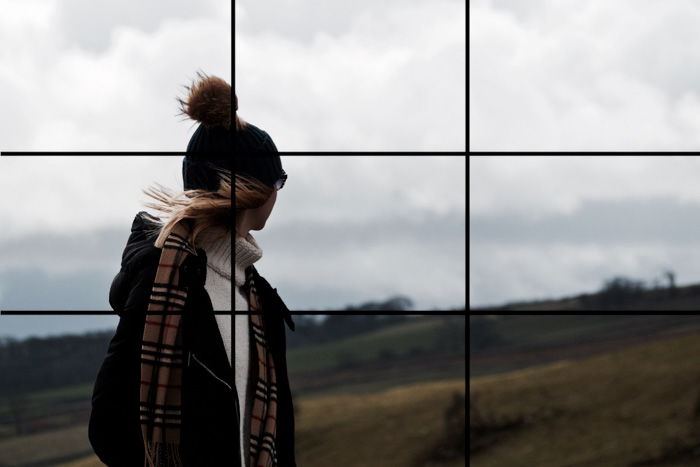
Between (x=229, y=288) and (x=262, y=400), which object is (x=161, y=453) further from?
(x=229, y=288)

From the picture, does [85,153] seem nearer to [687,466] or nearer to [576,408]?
[687,466]

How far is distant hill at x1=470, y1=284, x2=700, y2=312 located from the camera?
45938 millimetres

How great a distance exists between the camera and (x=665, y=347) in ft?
122

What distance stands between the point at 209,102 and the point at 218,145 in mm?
100

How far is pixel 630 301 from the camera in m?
49.8

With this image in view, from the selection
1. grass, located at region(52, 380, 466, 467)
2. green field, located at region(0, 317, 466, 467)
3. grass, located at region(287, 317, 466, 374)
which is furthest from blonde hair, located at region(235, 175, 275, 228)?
grass, located at region(287, 317, 466, 374)

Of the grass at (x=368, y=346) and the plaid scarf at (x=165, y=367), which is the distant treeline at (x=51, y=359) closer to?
the grass at (x=368, y=346)

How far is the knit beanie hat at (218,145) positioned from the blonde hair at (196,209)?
0.10ft

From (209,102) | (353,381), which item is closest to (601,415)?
(353,381)

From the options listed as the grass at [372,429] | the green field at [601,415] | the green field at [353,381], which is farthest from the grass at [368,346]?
the green field at [601,415]

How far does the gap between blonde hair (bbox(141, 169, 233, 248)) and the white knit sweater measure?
0.04 metres

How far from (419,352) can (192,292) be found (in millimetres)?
48732

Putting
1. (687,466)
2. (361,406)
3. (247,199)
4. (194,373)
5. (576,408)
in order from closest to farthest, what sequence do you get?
(194,373), (247,199), (687,466), (576,408), (361,406)

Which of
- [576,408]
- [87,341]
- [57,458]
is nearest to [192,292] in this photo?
[576,408]
